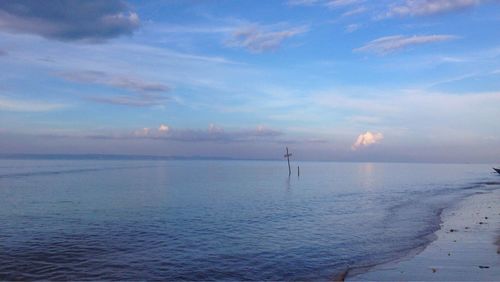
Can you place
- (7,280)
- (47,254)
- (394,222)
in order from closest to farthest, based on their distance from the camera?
(7,280), (47,254), (394,222)

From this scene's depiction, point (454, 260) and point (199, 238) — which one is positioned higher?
point (454, 260)

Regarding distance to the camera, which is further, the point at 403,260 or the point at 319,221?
the point at 319,221

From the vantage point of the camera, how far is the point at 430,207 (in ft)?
144

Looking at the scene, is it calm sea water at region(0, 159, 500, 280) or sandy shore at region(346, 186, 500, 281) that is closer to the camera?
sandy shore at region(346, 186, 500, 281)

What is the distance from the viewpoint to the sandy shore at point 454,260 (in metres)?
16.2

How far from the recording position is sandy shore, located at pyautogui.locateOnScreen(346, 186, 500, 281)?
1617 cm

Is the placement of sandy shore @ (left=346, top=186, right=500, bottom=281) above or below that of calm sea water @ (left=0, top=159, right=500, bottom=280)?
above

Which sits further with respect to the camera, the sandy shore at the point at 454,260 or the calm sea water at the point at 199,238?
the calm sea water at the point at 199,238

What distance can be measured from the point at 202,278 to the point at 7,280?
764 cm

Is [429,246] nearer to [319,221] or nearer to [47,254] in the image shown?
[319,221]

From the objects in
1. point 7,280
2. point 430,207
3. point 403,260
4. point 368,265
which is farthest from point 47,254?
point 430,207

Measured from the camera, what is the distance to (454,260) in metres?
18.6

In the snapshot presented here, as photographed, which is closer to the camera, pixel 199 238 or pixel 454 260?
pixel 454 260

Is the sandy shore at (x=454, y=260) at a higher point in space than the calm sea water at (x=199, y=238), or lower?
higher
